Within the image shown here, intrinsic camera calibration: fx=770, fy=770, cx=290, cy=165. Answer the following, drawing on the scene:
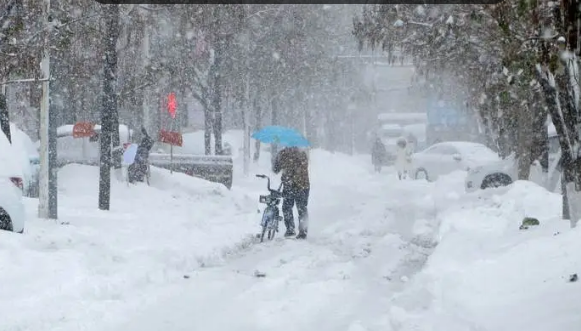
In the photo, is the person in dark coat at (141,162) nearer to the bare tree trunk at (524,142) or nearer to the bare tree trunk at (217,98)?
the bare tree trunk at (217,98)

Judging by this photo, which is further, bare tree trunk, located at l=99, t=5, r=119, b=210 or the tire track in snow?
bare tree trunk, located at l=99, t=5, r=119, b=210

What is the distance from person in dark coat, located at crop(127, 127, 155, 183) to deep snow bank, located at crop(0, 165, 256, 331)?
0.67 m

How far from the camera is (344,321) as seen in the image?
23.5ft

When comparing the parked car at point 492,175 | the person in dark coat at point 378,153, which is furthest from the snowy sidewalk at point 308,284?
the person in dark coat at point 378,153

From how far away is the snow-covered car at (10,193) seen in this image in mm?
10531

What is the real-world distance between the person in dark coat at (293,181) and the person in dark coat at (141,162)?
23.2 ft

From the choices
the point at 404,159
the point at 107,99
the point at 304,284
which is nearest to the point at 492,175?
the point at 107,99

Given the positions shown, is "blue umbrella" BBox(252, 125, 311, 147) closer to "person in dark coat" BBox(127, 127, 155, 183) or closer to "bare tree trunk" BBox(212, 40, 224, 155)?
"person in dark coat" BBox(127, 127, 155, 183)

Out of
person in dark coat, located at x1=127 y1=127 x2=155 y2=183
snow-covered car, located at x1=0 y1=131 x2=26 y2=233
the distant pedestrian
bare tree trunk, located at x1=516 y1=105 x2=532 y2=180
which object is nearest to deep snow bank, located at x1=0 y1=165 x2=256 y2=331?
snow-covered car, located at x1=0 y1=131 x2=26 y2=233

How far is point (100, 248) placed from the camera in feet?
34.8

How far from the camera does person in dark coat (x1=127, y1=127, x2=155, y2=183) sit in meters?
19.9

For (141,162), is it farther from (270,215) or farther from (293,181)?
(270,215)

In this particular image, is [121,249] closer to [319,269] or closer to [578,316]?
[319,269]

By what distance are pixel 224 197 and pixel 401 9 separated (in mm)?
7845
